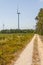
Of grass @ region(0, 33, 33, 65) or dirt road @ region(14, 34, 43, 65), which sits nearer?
dirt road @ region(14, 34, 43, 65)

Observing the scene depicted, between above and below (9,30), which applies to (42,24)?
above

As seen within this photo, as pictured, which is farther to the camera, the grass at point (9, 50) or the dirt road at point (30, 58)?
the grass at point (9, 50)

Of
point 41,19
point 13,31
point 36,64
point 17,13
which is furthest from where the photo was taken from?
point 13,31

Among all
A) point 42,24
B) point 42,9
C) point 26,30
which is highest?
point 42,9

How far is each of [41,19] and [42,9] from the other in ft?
15.2

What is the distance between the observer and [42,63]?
1202cm

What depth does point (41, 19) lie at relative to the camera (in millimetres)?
68438

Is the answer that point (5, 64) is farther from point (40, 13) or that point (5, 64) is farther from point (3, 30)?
point (3, 30)

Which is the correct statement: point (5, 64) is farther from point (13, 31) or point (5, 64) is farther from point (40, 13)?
point (13, 31)

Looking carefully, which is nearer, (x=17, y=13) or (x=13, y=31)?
(x=17, y=13)

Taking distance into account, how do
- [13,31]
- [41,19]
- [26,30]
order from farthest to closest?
[26,30] < [13,31] < [41,19]

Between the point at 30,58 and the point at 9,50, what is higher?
the point at 30,58

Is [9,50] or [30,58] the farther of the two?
[9,50]

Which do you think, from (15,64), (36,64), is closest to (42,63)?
(36,64)
